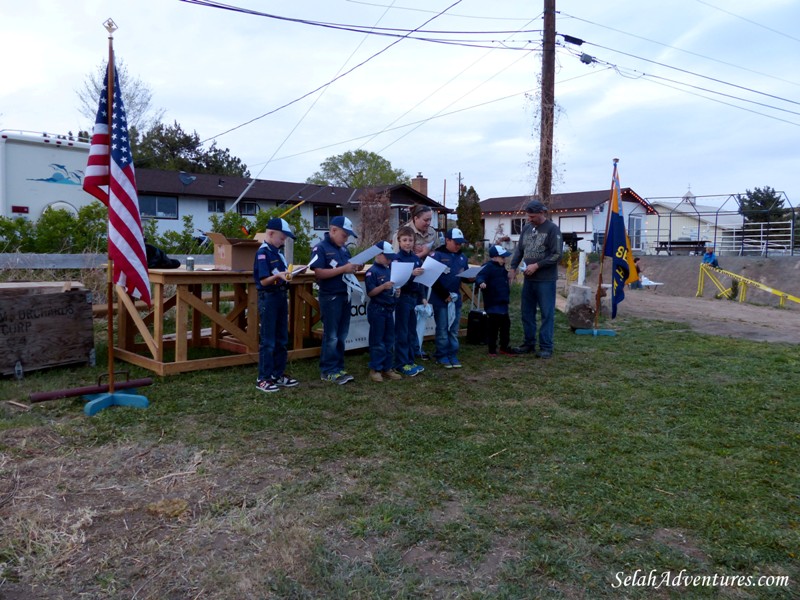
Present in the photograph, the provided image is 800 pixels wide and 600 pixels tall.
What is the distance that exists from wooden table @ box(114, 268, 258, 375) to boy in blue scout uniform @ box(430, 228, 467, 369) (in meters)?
2.16

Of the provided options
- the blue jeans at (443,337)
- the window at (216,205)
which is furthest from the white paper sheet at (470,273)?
the window at (216,205)

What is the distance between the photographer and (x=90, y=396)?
5637mm

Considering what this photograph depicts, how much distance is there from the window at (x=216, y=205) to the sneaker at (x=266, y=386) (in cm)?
3130

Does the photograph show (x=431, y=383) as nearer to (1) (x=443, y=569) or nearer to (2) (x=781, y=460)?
(2) (x=781, y=460)

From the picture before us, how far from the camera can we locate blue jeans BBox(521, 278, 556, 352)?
8.31 metres

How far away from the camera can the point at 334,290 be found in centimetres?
651

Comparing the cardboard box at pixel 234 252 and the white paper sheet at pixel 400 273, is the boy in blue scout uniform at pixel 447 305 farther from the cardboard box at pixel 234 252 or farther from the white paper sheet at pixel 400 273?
the cardboard box at pixel 234 252

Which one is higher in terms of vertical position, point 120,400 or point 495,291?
point 495,291

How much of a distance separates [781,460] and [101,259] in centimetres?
1000

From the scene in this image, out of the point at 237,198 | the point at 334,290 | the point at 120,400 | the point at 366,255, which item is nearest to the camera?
the point at 120,400

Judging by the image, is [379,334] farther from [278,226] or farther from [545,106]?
[545,106]

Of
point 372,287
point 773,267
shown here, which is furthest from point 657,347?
point 773,267

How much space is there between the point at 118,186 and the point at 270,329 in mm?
1886

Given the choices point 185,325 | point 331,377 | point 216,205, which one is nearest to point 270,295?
point 331,377
